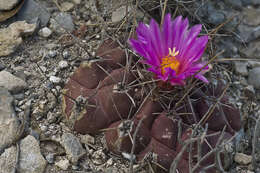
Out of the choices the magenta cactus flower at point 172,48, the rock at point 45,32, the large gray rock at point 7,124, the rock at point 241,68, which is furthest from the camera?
the rock at point 241,68

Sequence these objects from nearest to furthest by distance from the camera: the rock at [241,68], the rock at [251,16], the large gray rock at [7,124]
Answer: the large gray rock at [7,124]
the rock at [241,68]
the rock at [251,16]

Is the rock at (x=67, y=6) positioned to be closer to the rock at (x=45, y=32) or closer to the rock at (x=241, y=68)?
the rock at (x=45, y=32)

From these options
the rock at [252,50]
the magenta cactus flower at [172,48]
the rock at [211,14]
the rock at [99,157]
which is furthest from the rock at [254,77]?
the rock at [99,157]

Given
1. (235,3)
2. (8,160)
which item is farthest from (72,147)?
(235,3)

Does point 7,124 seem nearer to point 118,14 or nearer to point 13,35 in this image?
point 13,35

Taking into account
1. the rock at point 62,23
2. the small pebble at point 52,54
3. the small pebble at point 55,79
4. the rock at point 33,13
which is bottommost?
the small pebble at point 55,79

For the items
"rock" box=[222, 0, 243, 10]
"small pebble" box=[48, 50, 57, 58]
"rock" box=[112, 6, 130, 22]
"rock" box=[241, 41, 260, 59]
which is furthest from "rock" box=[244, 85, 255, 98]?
"small pebble" box=[48, 50, 57, 58]

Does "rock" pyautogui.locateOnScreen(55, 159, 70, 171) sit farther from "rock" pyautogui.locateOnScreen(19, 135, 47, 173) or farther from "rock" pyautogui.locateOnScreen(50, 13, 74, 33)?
"rock" pyautogui.locateOnScreen(50, 13, 74, 33)

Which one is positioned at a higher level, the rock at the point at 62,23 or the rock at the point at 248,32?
the rock at the point at 62,23
